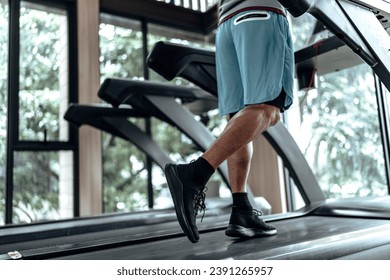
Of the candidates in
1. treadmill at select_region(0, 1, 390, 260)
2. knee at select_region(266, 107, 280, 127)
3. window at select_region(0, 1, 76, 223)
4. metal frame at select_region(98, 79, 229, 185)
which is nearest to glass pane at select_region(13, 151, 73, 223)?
window at select_region(0, 1, 76, 223)

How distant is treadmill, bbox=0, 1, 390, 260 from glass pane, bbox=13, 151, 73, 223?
1240mm

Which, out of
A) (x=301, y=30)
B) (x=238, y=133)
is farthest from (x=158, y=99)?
(x=301, y=30)

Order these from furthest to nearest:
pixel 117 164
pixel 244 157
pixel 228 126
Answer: pixel 117 164, pixel 244 157, pixel 228 126

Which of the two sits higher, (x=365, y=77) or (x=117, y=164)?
(x=365, y=77)

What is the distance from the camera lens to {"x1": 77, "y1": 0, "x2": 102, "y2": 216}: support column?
3.33 meters

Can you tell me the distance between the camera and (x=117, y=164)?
3.61m

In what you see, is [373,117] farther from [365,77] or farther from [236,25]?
[236,25]

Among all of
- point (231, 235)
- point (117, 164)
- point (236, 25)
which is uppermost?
point (236, 25)

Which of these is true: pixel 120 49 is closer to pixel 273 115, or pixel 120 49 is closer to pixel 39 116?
pixel 39 116

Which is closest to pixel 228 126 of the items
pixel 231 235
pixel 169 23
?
pixel 231 235

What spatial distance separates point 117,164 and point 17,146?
3.06 feet

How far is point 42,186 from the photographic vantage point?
129 inches

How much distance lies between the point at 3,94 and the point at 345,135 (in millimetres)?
2894

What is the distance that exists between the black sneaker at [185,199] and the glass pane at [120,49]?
2.63 m
